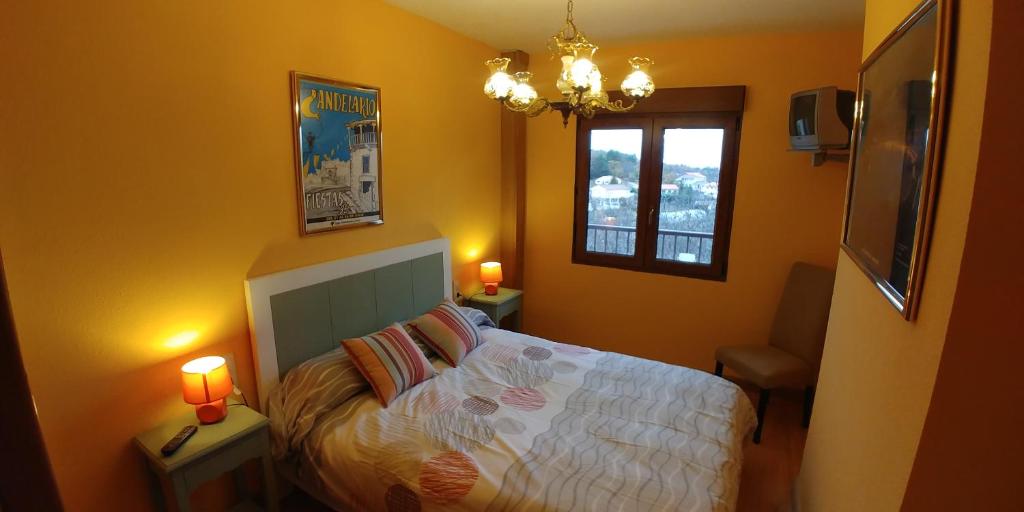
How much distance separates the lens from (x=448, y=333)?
2928 mm

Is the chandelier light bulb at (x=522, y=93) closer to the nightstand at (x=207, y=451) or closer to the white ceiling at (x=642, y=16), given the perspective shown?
the white ceiling at (x=642, y=16)

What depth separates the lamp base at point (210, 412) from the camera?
2.02m

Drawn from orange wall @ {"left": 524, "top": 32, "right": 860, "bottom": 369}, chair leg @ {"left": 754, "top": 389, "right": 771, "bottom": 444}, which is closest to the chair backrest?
orange wall @ {"left": 524, "top": 32, "right": 860, "bottom": 369}

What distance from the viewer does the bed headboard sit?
7.72ft

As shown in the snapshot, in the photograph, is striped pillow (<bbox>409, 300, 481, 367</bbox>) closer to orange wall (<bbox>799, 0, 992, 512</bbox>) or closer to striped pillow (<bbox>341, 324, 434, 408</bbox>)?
striped pillow (<bbox>341, 324, 434, 408</bbox>)

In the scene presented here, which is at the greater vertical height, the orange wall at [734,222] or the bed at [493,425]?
the orange wall at [734,222]

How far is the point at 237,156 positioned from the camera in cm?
223

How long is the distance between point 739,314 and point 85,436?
150 inches

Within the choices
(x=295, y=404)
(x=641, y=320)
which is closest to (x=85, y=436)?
(x=295, y=404)

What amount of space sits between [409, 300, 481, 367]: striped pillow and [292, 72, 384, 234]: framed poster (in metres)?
0.68

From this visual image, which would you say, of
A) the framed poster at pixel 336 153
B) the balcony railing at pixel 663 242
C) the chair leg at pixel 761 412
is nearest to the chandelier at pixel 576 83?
the framed poster at pixel 336 153

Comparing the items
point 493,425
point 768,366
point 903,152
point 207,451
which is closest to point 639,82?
point 903,152

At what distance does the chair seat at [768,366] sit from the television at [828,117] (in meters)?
1.36

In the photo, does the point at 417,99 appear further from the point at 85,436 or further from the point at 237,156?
the point at 85,436
